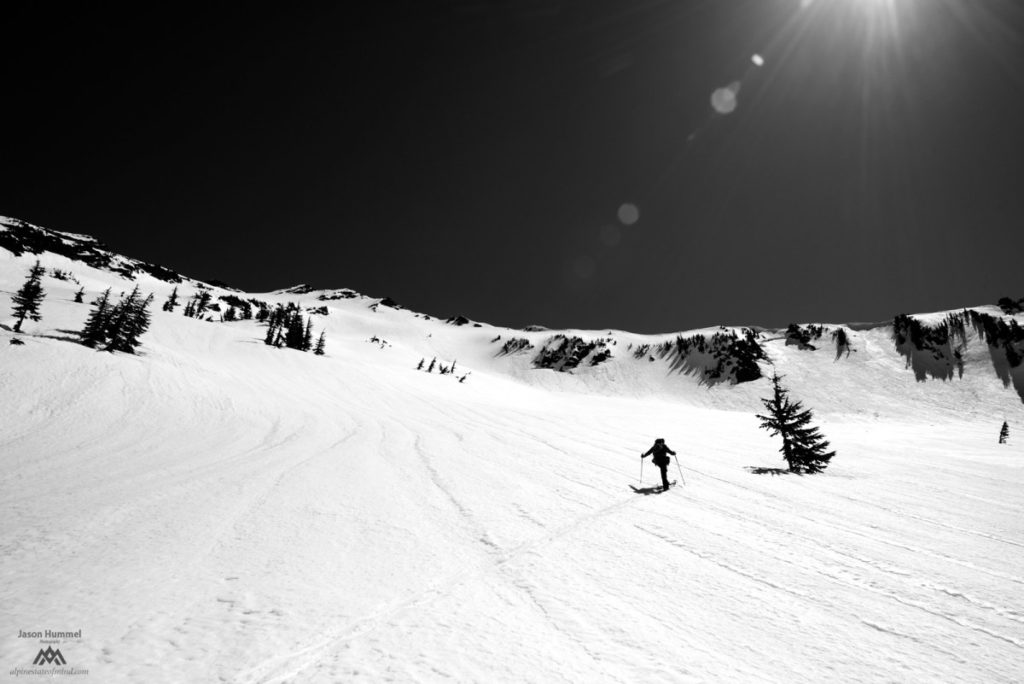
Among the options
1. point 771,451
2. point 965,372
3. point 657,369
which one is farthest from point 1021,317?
point 771,451

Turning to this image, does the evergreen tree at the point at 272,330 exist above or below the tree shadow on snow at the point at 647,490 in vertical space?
above

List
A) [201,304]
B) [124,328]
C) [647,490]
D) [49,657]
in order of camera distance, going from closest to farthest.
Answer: [49,657]
[647,490]
[124,328]
[201,304]

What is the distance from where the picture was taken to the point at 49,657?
3639 mm

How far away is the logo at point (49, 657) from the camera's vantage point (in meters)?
3.55

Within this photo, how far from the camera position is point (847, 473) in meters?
15.6

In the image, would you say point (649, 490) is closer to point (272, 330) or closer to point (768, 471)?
point (768, 471)

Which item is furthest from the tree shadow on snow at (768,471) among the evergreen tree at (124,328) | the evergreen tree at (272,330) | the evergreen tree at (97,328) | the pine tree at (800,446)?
the evergreen tree at (272,330)

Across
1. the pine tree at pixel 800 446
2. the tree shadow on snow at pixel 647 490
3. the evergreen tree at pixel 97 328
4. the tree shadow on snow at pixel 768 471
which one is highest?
the pine tree at pixel 800 446

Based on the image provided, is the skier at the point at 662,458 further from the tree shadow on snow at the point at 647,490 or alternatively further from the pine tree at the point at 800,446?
the pine tree at the point at 800,446

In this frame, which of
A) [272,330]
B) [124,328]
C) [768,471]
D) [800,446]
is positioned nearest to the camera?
[768,471]

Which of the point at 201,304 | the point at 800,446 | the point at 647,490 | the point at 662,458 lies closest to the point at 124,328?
the point at 647,490

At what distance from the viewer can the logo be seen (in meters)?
3.55

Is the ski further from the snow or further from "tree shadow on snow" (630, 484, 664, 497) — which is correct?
the snow

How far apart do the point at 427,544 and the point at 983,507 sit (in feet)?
45.0
